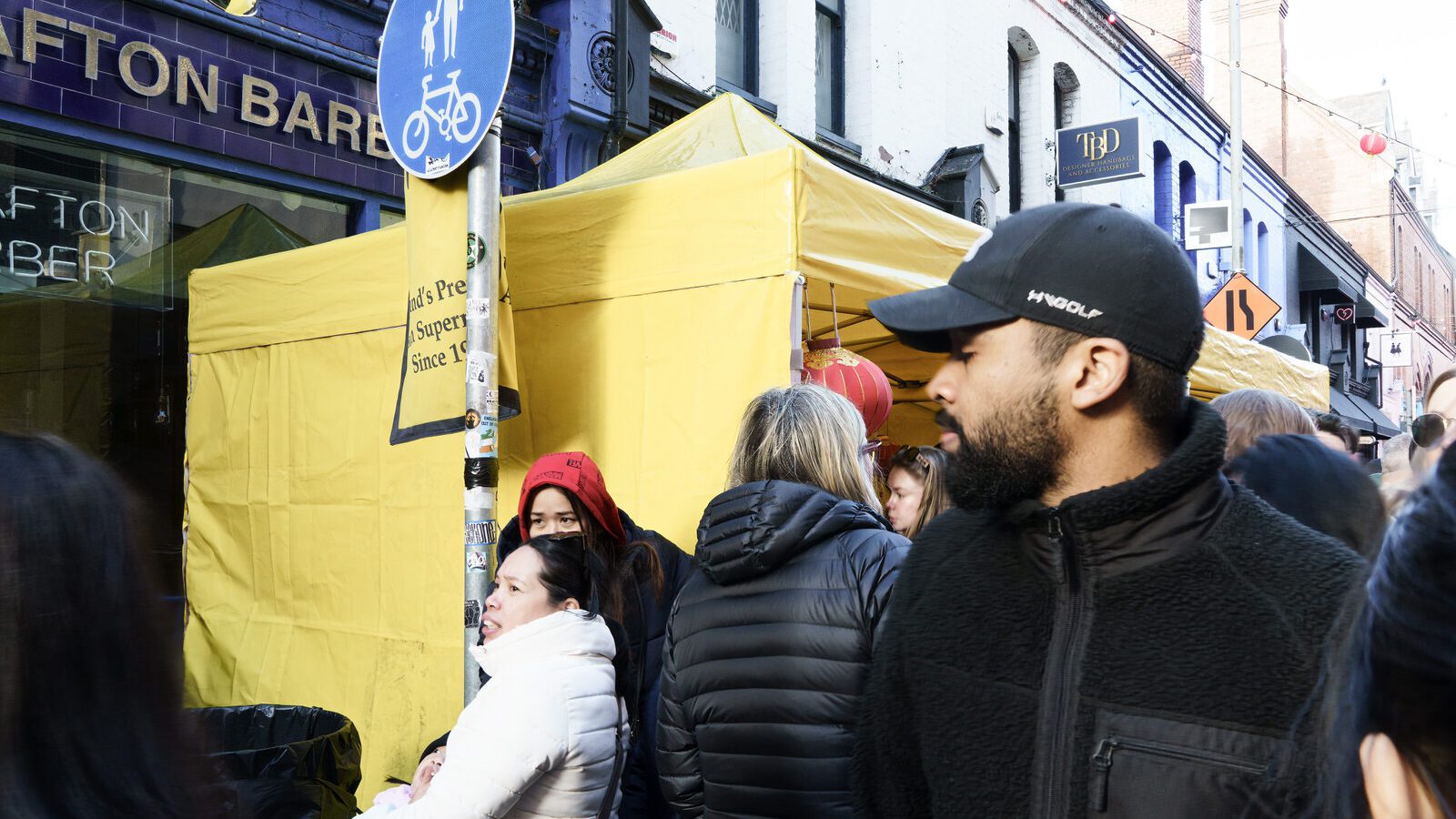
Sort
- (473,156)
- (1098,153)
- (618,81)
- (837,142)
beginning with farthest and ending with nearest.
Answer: (1098,153) → (837,142) → (618,81) → (473,156)

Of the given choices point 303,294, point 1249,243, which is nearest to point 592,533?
point 303,294

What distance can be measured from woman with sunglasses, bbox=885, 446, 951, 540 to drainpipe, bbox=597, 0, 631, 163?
16.7 feet

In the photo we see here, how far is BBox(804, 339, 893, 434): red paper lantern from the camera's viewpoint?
4281mm

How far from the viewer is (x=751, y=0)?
1059cm

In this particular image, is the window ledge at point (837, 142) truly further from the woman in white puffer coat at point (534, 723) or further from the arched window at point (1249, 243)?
the arched window at point (1249, 243)

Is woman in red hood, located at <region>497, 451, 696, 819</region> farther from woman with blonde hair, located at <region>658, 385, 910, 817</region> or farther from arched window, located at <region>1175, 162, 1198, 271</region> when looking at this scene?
arched window, located at <region>1175, 162, 1198, 271</region>

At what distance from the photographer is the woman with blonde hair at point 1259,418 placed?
10.5 feet

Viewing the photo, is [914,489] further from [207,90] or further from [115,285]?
[207,90]

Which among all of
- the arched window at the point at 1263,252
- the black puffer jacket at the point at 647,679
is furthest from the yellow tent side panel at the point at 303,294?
the arched window at the point at 1263,252

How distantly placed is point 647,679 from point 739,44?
27.9 ft

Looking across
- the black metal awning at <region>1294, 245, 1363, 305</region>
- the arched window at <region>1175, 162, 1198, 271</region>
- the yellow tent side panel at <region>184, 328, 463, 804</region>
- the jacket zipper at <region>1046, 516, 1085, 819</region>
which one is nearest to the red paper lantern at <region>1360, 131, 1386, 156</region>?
the arched window at <region>1175, 162, 1198, 271</region>

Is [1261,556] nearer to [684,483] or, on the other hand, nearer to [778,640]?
[778,640]

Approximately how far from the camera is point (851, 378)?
4.30 m

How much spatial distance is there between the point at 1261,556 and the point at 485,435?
2854 millimetres
